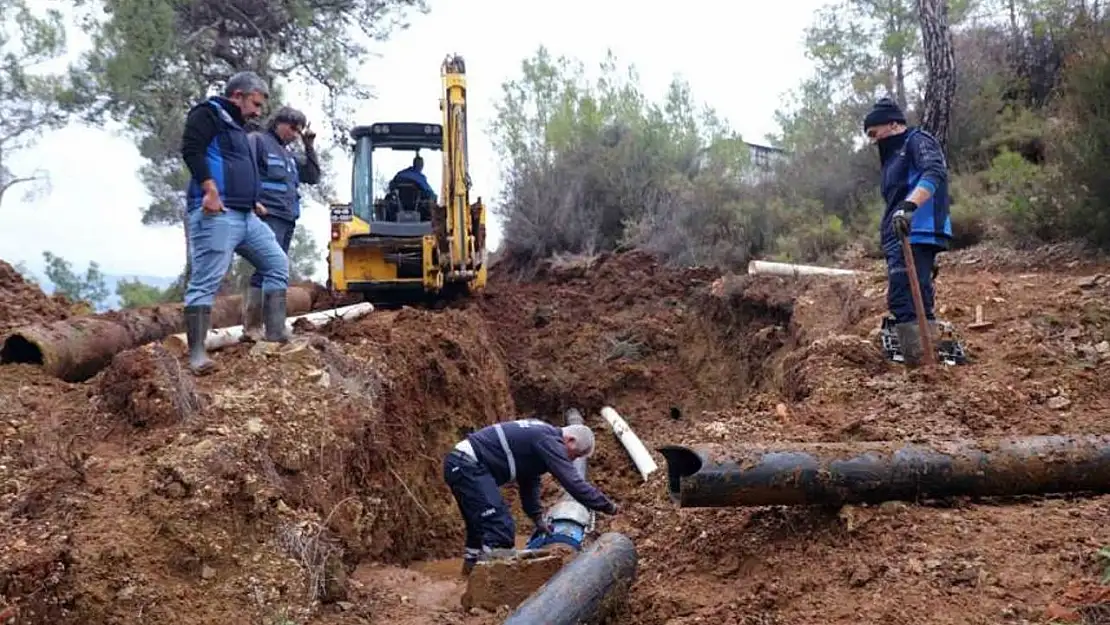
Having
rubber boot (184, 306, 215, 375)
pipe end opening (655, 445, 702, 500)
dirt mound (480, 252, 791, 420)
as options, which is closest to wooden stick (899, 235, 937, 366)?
pipe end opening (655, 445, 702, 500)

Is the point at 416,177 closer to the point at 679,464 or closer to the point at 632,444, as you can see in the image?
the point at 632,444

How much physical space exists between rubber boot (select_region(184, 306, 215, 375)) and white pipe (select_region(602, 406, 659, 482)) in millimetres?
3468

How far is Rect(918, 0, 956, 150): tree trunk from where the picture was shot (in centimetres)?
1088

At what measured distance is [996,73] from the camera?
14.6 m

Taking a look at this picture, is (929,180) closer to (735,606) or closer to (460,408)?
(735,606)

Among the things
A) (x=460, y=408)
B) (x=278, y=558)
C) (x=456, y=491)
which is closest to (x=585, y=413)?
(x=460, y=408)

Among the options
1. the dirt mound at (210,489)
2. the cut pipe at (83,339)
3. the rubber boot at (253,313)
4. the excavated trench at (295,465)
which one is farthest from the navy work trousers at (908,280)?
the cut pipe at (83,339)

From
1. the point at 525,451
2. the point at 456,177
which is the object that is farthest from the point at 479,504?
the point at 456,177

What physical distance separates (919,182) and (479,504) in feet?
11.4

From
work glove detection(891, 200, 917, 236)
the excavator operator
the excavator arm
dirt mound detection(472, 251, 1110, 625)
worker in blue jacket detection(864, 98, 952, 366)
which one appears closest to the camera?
dirt mound detection(472, 251, 1110, 625)

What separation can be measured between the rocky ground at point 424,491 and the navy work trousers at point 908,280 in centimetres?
38

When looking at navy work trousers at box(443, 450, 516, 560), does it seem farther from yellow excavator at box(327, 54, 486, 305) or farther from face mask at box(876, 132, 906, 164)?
A: yellow excavator at box(327, 54, 486, 305)

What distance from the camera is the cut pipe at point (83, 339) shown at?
6.20 meters

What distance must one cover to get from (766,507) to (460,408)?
4.74 m
